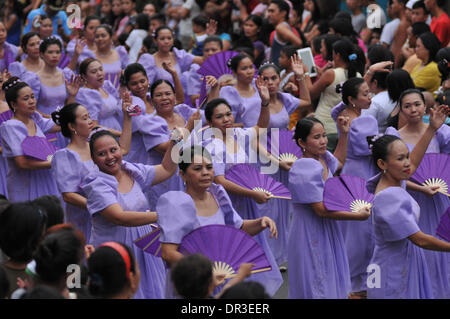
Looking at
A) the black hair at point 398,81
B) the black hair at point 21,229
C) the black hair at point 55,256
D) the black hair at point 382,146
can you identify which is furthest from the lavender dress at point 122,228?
the black hair at point 398,81

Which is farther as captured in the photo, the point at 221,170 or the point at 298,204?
the point at 221,170

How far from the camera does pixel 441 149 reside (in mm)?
6543

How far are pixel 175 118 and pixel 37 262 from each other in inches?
145

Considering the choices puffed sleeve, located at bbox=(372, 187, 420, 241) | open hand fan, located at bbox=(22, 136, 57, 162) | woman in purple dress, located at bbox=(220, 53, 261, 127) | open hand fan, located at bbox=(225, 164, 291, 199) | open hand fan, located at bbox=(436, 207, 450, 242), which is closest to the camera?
puffed sleeve, located at bbox=(372, 187, 420, 241)

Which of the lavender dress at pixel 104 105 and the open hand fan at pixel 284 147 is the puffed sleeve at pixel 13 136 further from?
the open hand fan at pixel 284 147

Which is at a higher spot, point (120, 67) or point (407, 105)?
point (120, 67)

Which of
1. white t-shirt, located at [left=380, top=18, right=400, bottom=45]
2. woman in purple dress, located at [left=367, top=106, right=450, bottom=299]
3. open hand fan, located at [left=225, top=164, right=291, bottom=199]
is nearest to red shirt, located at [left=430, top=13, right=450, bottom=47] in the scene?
white t-shirt, located at [left=380, top=18, right=400, bottom=45]

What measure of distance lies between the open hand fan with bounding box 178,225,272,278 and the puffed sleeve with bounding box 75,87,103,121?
3.97 m

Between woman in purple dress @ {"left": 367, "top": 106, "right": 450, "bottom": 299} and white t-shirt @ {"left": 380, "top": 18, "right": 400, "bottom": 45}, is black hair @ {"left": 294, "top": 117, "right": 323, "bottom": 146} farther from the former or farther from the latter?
white t-shirt @ {"left": 380, "top": 18, "right": 400, "bottom": 45}

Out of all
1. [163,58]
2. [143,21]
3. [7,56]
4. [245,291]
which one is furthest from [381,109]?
[143,21]

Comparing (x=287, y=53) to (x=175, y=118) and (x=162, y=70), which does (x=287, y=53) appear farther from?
(x=175, y=118)

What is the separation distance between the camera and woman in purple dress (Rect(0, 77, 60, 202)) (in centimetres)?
679

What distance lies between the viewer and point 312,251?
567cm
